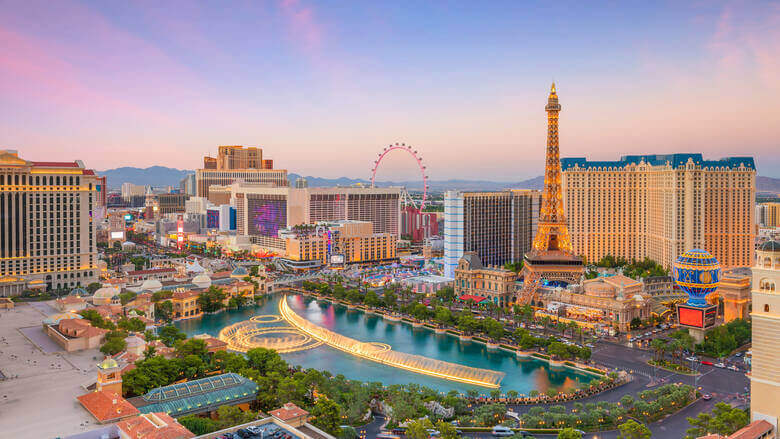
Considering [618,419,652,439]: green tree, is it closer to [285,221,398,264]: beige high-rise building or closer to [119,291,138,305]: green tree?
[119,291,138,305]: green tree

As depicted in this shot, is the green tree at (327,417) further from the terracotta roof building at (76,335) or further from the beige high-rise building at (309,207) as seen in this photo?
the beige high-rise building at (309,207)

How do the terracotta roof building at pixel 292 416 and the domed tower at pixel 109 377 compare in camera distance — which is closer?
the terracotta roof building at pixel 292 416

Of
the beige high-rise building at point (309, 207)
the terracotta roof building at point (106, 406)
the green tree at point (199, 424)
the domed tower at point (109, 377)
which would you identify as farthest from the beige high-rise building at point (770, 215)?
the terracotta roof building at point (106, 406)

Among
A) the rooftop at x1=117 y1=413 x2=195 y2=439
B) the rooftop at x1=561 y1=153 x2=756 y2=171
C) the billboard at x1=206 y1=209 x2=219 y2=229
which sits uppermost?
the rooftop at x1=561 y1=153 x2=756 y2=171

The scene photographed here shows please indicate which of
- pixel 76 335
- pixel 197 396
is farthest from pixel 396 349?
pixel 76 335

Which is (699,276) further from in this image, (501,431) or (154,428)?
(154,428)

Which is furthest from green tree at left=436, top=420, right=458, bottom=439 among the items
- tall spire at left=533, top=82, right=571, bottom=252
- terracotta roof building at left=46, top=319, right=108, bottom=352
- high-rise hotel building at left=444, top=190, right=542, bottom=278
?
tall spire at left=533, top=82, right=571, bottom=252

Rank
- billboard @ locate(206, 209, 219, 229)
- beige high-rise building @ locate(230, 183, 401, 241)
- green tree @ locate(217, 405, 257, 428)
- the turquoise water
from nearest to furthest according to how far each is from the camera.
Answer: green tree @ locate(217, 405, 257, 428) → the turquoise water → beige high-rise building @ locate(230, 183, 401, 241) → billboard @ locate(206, 209, 219, 229)
